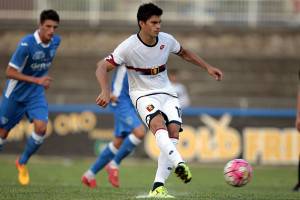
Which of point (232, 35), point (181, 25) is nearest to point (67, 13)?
point (181, 25)

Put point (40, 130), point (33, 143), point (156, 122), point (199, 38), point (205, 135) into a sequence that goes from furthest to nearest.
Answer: point (199, 38) → point (205, 135) → point (33, 143) → point (40, 130) → point (156, 122)

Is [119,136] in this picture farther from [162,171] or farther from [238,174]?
[238,174]

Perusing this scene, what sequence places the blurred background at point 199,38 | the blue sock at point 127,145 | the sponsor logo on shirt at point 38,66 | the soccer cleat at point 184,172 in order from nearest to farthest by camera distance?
the soccer cleat at point 184,172
the sponsor logo on shirt at point 38,66
the blue sock at point 127,145
the blurred background at point 199,38

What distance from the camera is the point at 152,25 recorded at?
11.2 metres

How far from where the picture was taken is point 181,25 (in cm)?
2761

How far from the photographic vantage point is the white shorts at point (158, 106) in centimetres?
1124

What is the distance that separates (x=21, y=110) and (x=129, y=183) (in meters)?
3.33

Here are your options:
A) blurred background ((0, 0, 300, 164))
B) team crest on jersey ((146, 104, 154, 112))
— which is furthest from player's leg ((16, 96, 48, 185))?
blurred background ((0, 0, 300, 164))

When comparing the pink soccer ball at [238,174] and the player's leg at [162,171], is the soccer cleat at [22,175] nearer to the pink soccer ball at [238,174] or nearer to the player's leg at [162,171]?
the player's leg at [162,171]

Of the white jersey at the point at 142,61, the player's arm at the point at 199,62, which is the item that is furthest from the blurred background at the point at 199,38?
the white jersey at the point at 142,61

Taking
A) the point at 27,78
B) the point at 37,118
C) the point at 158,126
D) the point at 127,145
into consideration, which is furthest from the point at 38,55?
the point at 158,126

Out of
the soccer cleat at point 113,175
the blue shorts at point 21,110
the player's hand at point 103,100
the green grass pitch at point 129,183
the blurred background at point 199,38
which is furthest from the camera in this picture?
the blurred background at point 199,38

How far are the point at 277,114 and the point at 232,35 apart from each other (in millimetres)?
5904

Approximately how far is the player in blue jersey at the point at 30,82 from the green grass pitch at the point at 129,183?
1.03 metres
